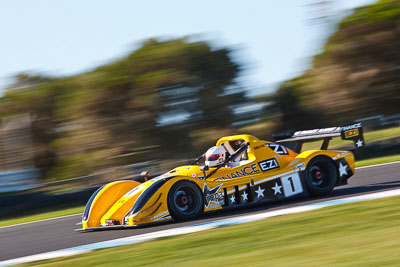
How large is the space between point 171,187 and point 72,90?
16040 millimetres

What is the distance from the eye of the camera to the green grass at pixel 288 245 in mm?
5660

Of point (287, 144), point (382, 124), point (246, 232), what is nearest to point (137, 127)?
point (382, 124)

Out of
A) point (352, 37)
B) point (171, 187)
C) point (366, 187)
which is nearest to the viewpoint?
point (171, 187)

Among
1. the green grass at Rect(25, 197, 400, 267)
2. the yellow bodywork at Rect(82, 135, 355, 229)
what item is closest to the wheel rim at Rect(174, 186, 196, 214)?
the yellow bodywork at Rect(82, 135, 355, 229)

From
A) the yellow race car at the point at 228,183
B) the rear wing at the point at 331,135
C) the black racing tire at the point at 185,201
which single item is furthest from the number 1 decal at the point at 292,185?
the black racing tire at the point at 185,201

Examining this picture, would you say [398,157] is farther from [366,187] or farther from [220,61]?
[220,61]

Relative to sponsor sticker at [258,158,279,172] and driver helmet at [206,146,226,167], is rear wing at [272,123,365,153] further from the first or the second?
driver helmet at [206,146,226,167]

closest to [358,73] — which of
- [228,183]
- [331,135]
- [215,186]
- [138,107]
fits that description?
[138,107]

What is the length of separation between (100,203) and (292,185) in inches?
126

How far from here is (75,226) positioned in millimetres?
10734

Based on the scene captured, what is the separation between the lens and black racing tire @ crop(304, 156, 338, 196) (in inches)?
414

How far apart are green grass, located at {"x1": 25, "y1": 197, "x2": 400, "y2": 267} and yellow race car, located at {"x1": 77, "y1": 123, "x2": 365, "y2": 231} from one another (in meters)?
1.35

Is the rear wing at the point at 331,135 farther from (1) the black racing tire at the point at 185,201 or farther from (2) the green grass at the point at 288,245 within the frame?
(1) the black racing tire at the point at 185,201

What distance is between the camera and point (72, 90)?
24.4 m
